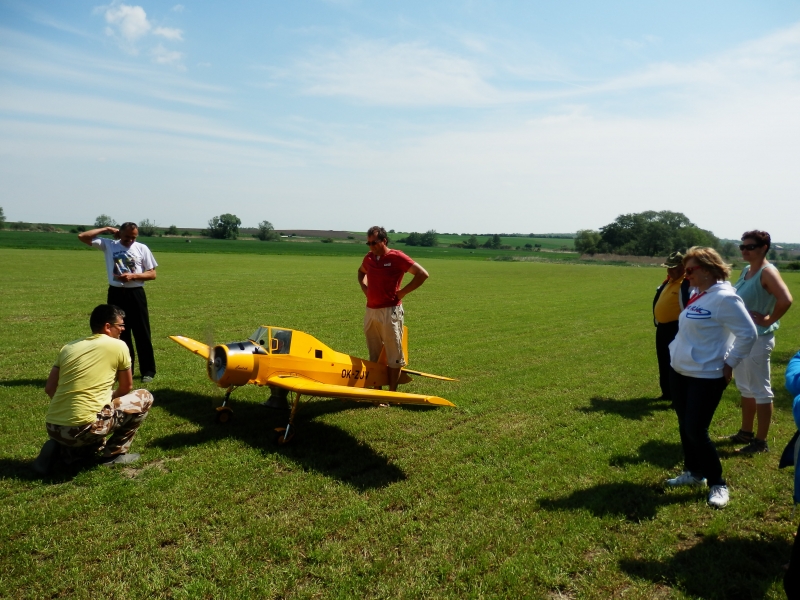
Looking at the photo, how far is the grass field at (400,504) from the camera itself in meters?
3.39

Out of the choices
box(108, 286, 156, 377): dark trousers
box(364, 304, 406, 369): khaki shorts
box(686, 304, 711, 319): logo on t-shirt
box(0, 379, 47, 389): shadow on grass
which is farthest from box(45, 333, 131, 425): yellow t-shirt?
Answer: box(686, 304, 711, 319): logo on t-shirt

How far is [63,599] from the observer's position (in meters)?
3.10

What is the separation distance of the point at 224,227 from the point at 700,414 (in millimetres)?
134225

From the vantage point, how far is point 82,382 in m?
4.44

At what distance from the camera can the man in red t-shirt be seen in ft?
22.5

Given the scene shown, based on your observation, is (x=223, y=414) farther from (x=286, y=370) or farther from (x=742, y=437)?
(x=742, y=437)

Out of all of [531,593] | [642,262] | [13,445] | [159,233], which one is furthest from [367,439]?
[159,233]

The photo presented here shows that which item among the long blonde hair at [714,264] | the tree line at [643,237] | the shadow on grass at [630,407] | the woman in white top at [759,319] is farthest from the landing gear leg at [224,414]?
the tree line at [643,237]

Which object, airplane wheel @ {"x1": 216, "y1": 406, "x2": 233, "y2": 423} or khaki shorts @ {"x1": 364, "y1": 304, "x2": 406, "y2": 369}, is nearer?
airplane wheel @ {"x1": 216, "y1": 406, "x2": 233, "y2": 423}

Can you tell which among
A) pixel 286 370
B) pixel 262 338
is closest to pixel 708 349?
pixel 286 370

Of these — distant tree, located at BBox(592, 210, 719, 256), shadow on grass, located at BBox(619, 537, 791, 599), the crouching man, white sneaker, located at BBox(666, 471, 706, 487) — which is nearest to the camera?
shadow on grass, located at BBox(619, 537, 791, 599)

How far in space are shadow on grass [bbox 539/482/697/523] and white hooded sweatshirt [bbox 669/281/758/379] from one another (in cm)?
115

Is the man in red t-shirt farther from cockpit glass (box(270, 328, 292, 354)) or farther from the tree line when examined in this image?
the tree line

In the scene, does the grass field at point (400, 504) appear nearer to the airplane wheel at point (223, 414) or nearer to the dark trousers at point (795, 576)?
the airplane wheel at point (223, 414)
